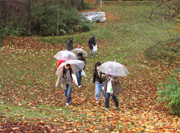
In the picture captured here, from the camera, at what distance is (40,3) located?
21891mm

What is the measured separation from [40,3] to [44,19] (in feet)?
6.37

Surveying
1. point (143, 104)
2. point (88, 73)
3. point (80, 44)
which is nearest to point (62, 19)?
point (80, 44)

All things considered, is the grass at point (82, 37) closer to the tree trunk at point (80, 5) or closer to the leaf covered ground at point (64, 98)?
the leaf covered ground at point (64, 98)

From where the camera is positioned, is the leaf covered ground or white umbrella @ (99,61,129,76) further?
white umbrella @ (99,61,129,76)

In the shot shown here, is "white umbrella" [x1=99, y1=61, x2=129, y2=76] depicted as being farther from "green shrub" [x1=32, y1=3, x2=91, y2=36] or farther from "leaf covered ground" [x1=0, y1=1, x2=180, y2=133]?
"green shrub" [x1=32, y1=3, x2=91, y2=36]

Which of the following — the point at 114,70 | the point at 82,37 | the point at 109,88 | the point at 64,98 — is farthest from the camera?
the point at 82,37

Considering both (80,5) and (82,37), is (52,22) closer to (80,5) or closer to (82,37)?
(82,37)

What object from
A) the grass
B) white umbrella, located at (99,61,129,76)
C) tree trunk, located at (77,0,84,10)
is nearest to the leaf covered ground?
the grass

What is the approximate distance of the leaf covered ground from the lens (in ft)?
19.7

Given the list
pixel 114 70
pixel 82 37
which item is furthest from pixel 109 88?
pixel 82 37

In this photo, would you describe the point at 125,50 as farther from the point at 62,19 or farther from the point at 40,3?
the point at 40,3

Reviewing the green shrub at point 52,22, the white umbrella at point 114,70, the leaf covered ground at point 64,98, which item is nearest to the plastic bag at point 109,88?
the white umbrella at point 114,70

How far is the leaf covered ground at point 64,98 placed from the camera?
6.02m

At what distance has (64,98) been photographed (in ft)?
30.2
